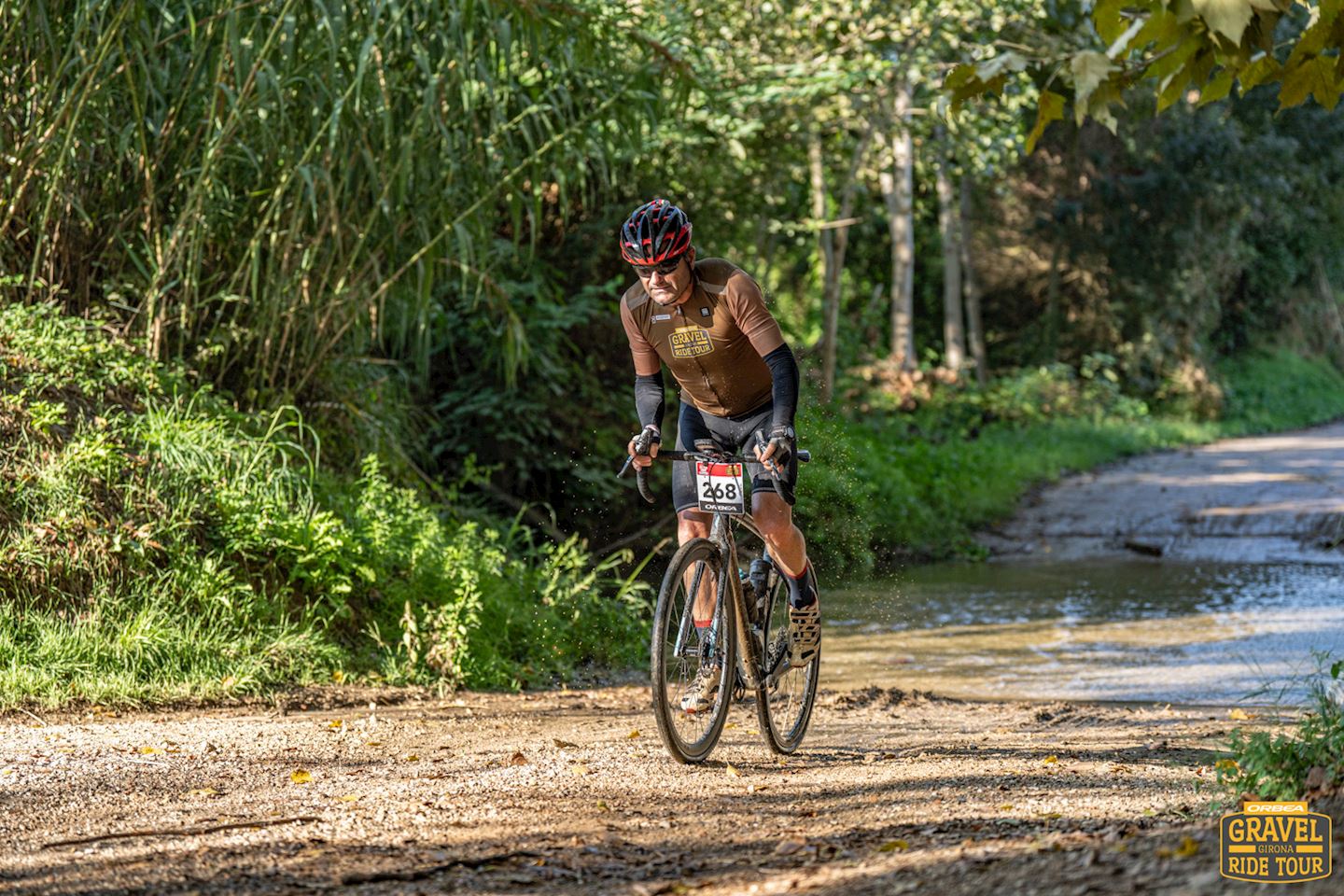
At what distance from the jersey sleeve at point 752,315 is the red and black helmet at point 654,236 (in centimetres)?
28

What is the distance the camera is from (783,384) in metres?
5.66

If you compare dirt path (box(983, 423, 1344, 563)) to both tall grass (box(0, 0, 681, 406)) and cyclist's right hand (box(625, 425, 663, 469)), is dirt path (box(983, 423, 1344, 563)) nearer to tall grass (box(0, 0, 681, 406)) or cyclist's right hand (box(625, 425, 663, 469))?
tall grass (box(0, 0, 681, 406))

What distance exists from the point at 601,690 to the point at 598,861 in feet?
13.1

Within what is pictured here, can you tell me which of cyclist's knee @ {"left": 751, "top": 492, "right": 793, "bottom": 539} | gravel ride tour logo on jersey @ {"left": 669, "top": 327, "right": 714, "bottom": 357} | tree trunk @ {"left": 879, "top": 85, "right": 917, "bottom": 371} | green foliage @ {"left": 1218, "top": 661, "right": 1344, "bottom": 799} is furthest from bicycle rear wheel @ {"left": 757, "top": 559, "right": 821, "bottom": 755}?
tree trunk @ {"left": 879, "top": 85, "right": 917, "bottom": 371}

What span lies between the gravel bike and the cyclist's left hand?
5.9 inches

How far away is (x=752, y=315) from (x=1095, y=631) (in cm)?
522

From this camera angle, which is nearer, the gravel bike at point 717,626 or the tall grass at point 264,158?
the gravel bike at point 717,626

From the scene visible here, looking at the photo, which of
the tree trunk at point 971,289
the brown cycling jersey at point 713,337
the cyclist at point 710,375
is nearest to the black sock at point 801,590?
the cyclist at point 710,375

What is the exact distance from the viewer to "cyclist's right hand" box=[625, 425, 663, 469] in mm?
5582

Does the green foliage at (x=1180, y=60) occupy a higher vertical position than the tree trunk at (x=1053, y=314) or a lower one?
lower

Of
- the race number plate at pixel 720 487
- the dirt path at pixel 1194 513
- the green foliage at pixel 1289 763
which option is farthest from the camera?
the dirt path at pixel 1194 513

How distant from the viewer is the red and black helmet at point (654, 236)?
553 centimetres

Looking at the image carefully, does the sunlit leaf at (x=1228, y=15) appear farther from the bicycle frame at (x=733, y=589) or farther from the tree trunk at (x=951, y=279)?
the tree trunk at (x=951, y=279)

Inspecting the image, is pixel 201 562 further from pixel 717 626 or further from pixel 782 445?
pixel 782 445
